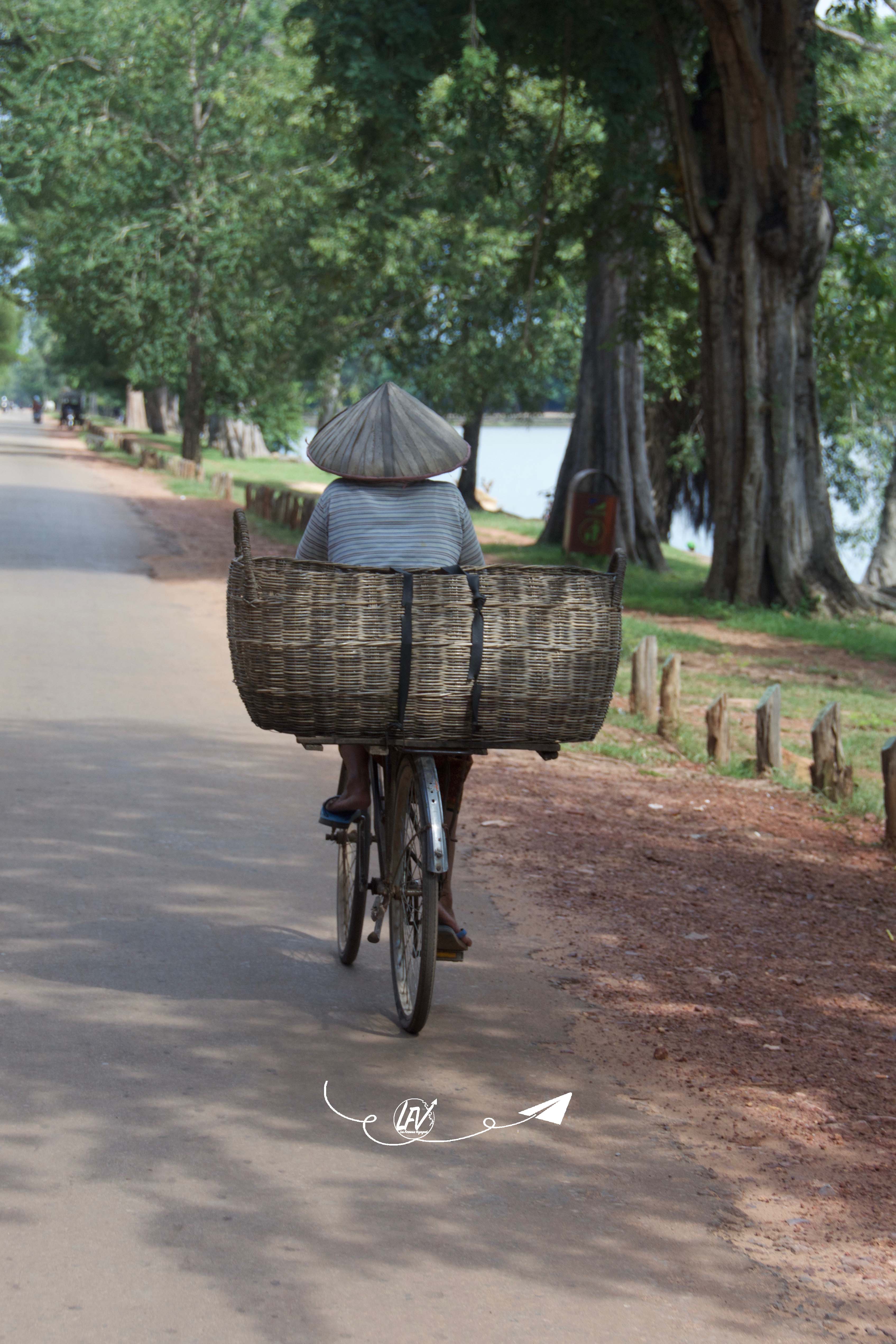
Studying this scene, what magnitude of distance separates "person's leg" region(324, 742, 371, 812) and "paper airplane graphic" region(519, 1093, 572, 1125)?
137 centimetres

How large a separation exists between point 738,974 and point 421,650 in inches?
81.5

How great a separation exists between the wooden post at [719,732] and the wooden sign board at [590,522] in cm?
1270

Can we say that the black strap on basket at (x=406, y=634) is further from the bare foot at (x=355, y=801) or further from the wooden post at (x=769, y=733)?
the wooden post at (x=769, y=733)

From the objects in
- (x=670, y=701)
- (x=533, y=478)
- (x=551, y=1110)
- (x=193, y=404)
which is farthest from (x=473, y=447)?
(x=533, y=478)

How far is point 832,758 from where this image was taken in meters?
9.14

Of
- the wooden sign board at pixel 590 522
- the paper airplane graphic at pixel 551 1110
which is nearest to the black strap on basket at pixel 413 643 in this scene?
the paper airplane graphic at pixel 551 1110

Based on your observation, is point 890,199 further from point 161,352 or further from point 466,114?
point 161,352

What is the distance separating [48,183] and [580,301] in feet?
60.7

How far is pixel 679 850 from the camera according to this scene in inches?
299

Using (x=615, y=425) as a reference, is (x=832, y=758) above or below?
below

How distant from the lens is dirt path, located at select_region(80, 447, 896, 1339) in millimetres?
3820

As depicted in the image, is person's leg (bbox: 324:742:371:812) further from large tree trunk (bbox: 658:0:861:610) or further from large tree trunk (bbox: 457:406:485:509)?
large tree trunk (bbox: 457:406:485:509)

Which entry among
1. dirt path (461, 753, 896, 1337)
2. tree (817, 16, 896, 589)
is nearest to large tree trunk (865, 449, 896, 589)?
tree (817, 16, 896, 589)

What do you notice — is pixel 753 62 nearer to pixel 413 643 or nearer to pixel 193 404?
pixel 413 643
